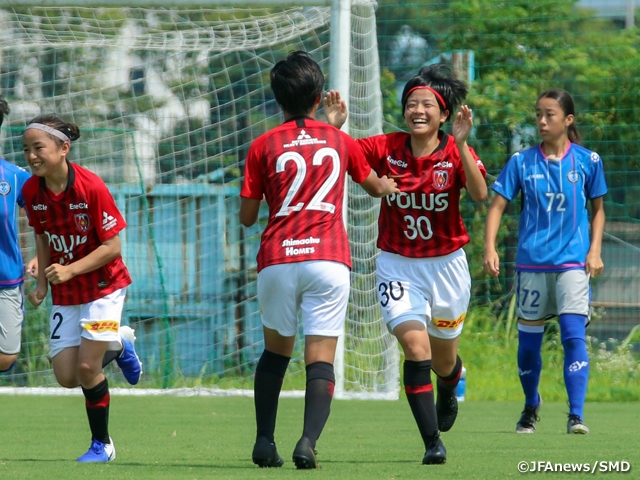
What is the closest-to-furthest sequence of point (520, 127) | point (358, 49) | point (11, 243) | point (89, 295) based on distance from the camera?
point (89, 295) < point (11, 243) < point (358, 49) < point (520, 127)

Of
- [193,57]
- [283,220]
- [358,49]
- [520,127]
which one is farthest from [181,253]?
[283,220]

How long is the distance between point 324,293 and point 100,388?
131 cm

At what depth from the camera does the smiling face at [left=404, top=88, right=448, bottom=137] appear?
207 inches

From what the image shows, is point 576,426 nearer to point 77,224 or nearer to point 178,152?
point 77,224

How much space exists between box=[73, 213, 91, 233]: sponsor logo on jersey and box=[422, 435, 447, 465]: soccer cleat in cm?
188

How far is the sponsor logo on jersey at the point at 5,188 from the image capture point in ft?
20.1

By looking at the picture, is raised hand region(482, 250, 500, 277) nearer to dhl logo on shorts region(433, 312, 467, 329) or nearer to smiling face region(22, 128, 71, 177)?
dhl logo on shorts region(433, 312, 467, 329)

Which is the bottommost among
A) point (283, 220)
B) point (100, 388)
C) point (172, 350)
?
point (172, 350)

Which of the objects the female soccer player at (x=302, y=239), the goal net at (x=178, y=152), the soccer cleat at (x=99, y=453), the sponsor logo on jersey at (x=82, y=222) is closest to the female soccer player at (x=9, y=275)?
the sponsor logo on jersey at (x=82, y=222)

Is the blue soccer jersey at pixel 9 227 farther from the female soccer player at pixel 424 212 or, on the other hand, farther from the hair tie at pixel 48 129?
the female soccer player at pixel 424 212

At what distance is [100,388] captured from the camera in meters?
5.29

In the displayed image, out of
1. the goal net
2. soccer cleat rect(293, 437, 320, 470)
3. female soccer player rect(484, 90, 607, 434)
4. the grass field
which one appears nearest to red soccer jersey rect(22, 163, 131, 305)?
the grass field

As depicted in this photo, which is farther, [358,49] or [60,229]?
[358,49]

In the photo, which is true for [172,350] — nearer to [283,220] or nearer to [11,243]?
[11,243]
